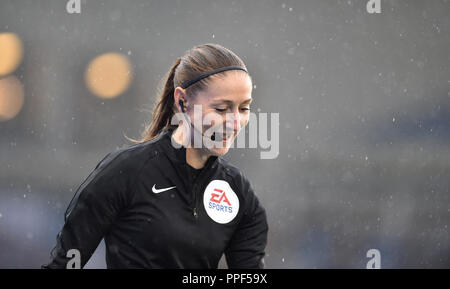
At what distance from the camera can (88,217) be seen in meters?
2.35

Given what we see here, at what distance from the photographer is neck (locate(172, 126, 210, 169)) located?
2627mm

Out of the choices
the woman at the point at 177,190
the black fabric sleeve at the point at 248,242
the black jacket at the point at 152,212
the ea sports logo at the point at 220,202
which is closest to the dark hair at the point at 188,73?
the woman at the point at 177,190

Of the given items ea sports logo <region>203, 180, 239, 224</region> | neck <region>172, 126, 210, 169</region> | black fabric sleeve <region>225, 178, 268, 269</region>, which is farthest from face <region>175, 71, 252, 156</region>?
black fabric sleeve <region>225, 178, 268, 269</region>

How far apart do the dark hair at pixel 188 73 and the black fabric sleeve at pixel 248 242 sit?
56 cm

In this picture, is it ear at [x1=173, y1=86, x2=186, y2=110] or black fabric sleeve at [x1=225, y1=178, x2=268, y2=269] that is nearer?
ear at [x1=173, y1=86, x2=186, y2=110]

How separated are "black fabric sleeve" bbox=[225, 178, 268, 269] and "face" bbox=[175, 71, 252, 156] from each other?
452 millimetres

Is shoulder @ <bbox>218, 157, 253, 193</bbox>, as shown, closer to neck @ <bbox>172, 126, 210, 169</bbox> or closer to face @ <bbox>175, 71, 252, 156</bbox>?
neck @ <bbox>172, 126, 210, 169</bbox>

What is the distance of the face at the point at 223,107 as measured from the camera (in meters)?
2.43

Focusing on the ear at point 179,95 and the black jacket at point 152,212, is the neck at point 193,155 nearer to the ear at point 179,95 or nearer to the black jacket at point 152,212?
the black jacket at point 152,212

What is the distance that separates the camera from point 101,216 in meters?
2.36

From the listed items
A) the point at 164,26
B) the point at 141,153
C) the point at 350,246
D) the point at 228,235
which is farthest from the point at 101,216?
the point at 350,246

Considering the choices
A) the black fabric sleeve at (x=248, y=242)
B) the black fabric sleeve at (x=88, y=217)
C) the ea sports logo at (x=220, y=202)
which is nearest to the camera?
the black fabric sleeve at (x=88, y=217)

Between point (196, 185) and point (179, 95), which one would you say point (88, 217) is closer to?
point (196, 185)
